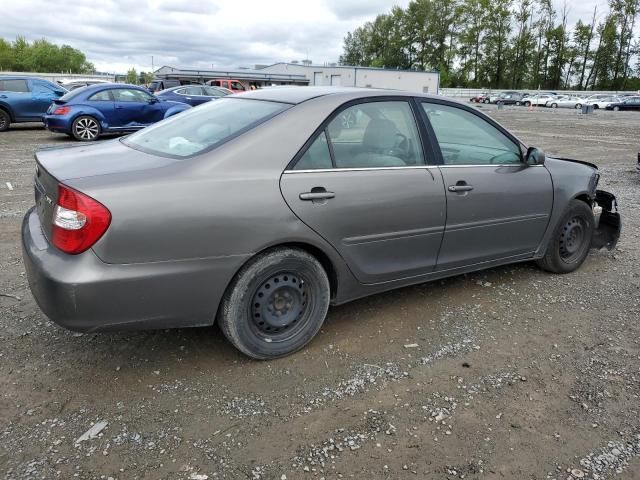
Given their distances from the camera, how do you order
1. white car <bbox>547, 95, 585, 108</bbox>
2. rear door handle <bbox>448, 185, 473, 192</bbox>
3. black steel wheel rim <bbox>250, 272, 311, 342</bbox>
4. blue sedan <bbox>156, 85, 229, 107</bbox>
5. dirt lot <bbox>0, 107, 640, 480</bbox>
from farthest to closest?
white car <bbox>547, 95, 585, 108</bbox> → blue sedan <bbox>156, 85, 229, 107</bbox> → rear door handle <bbox>448, 185, 473, 192</bbox> → black steel wheel rim <bbox>250, 272, 311, 342</bbox> → dirt lot <bbox>0, 107, 640, 480</bbox>

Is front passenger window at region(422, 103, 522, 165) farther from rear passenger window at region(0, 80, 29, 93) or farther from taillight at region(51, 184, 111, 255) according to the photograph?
rear passenger window at region(0, 80, 29, 93)

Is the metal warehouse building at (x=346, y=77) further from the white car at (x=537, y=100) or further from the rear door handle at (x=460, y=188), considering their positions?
the rear door handle at (x=460, y=188)

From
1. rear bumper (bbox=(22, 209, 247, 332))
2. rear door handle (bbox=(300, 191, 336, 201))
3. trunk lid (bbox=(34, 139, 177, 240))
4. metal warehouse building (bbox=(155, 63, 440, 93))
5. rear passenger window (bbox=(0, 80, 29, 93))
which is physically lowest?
rear bumper (bbox=(22, 209, 247, 332))

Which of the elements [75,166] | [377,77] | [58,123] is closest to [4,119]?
[58,123]

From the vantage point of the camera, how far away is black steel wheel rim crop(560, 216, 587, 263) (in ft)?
15.1

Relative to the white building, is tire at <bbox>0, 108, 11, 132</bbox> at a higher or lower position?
lower

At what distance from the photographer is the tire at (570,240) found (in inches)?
178

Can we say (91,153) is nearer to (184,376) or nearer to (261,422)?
(184,376)

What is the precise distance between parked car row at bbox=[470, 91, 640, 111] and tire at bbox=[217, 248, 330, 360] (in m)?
47.8

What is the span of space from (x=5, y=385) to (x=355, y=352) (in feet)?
6.54

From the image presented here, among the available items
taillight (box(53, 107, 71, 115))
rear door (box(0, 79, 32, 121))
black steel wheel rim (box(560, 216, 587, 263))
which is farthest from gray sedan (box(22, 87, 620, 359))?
rear door (box(0, 79, 32, 121))

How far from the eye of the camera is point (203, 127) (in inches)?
132

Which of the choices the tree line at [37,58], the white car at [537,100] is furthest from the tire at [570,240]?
the tree line at [37,58]

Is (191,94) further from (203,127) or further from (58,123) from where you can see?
(203,127)
